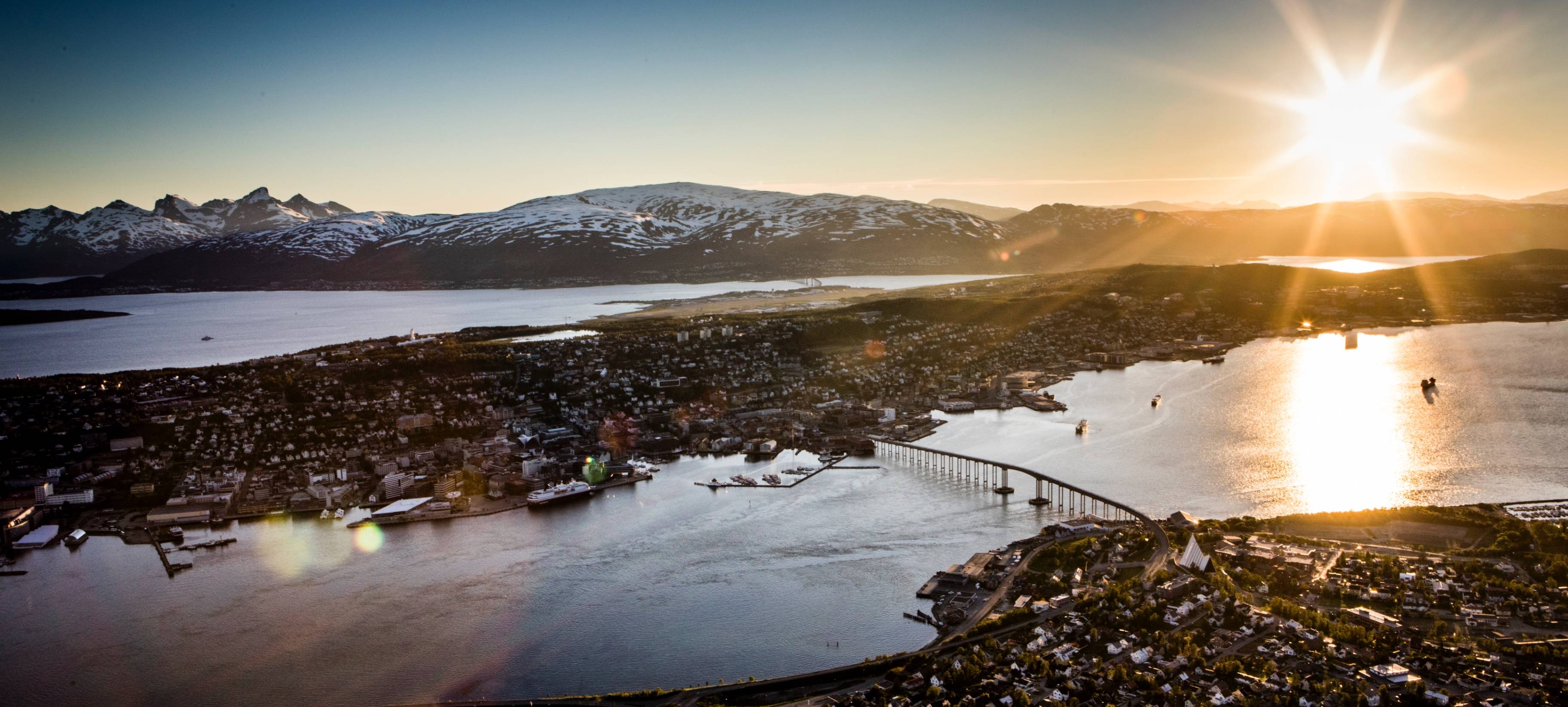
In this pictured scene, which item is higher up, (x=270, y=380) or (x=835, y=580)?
(x=270, y=380)

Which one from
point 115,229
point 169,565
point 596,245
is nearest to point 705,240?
point 596,245

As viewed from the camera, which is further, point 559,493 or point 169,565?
point 559,493

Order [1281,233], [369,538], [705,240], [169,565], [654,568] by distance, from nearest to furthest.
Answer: [654,568] → [169,565] → [369,538] → [705,240] → [1281,233]

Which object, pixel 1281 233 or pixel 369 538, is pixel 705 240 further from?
pixel 369 538

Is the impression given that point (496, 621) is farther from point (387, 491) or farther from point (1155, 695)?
point (1155, 695)

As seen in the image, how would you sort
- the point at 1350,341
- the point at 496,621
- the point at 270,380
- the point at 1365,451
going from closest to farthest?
the point at 496,621, the point at 1365,451, the point at 270,380, the point at 1350,341

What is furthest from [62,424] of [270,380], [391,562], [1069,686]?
[1069,686]

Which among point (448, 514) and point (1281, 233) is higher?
point (1281, 233)
